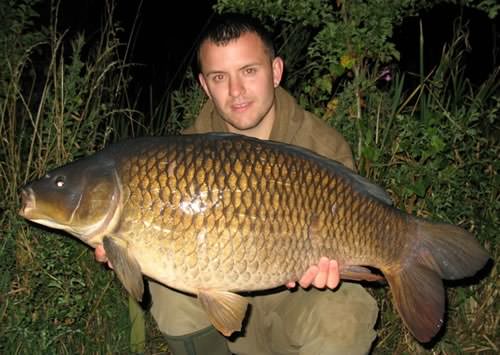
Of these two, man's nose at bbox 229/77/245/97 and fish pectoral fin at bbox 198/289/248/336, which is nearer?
fish pectoral fin at bbox 198/289/248/336

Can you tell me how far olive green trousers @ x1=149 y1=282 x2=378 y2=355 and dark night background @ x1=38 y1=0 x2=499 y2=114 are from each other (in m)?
4.71

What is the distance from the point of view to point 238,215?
5.74 feet

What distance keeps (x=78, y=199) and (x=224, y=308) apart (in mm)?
554

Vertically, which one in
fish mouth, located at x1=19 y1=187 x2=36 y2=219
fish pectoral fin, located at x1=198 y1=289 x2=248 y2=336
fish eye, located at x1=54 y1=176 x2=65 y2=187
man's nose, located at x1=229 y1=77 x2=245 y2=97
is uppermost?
man's nose, located at x1=229 y1=77 x2=245 y2=97

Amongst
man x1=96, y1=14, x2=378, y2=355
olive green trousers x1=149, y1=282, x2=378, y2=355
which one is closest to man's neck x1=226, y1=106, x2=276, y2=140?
man x1=96, y1=14, x2=378, y2=355

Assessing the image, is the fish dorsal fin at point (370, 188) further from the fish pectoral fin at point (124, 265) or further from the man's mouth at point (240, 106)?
the fish pectoral fin at point (124, 265)

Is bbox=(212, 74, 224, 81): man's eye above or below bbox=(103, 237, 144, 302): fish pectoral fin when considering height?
above

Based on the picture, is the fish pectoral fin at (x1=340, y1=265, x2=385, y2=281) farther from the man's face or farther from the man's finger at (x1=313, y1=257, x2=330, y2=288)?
the man's face

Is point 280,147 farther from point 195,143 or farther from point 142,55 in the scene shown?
point 142,55

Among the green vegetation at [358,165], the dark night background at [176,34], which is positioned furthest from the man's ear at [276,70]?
the dark night background at [176,34]

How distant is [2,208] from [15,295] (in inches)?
16.0

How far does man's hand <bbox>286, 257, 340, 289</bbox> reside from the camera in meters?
1.84

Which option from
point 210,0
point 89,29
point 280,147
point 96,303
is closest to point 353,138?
point 280,147

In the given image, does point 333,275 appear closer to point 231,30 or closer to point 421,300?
point 421,300
